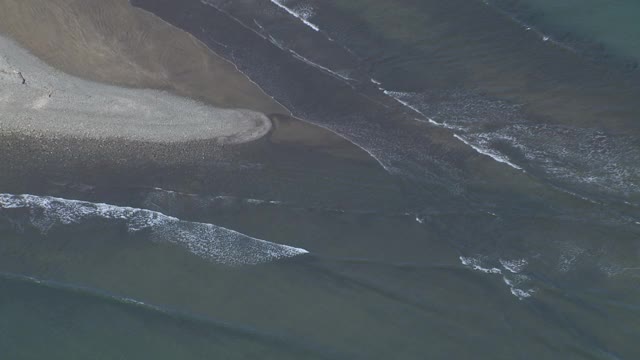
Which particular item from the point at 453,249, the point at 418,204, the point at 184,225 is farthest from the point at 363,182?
the point at 184,225

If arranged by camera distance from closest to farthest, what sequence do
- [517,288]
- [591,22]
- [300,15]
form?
1. [517,288]
2. [591,22]
3. [300,15]

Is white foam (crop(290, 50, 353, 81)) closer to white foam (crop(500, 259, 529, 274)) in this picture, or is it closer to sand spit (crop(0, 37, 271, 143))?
sand spit (crop(0, 37, 271, 143))

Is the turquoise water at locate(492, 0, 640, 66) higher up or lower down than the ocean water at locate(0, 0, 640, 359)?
higher up

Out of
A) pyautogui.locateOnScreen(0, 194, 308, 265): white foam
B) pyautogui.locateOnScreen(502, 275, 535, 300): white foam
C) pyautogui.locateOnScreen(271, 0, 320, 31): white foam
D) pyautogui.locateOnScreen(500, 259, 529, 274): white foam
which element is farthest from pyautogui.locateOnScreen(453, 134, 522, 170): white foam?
pyautogui.locateOnScreen(271, 0, 320, 31): white foam

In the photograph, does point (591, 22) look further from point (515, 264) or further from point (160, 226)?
point (160, 226)

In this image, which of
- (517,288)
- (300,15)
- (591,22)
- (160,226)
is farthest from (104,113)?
(591,22)

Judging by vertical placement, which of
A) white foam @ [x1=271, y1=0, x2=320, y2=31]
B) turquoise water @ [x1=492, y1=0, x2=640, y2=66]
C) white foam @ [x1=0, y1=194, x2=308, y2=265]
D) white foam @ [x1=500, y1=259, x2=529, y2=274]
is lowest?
white foam @ [x1=0, y1=194, x2=308, y2=265]
